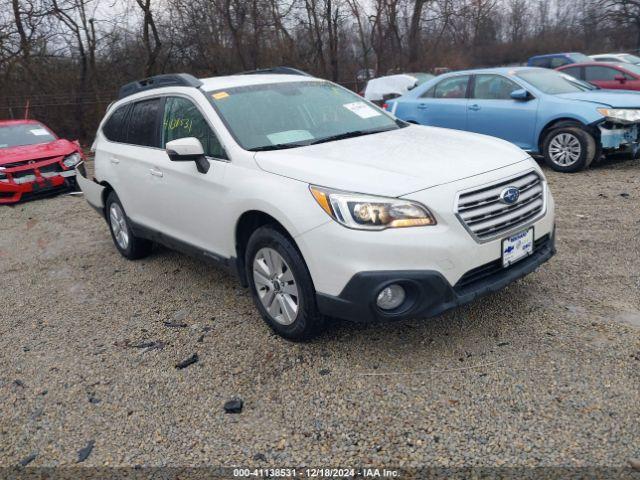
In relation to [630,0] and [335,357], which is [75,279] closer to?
[335,357]

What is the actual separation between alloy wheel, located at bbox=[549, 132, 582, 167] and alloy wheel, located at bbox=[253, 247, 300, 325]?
5.55m

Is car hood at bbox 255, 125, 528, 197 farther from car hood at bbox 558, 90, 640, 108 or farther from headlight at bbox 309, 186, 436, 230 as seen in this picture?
car hood at bbox 558, 90, 640, 108

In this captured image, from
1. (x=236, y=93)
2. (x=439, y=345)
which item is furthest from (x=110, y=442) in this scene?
(x=236, y=93)

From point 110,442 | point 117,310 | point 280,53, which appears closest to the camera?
point 110,442

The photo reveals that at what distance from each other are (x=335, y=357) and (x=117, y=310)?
2.00m

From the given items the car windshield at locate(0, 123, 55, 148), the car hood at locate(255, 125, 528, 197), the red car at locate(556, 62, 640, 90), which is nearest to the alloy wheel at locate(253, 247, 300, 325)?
the car hood at locate(255, 125, 528, 197)

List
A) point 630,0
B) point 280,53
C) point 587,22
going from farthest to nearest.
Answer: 1. point 587,22
2. point 630,0
3. point 280,53

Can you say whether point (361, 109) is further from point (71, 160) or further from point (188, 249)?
point (71, 160)

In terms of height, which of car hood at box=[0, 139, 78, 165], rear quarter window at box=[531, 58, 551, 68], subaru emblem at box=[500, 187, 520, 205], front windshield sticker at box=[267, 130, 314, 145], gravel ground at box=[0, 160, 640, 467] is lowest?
gravel ground at box=[0, 160, 640, 467]

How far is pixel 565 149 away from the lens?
737 centimetres

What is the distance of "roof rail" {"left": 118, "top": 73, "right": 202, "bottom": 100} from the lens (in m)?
4.27

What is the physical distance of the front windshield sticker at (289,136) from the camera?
3701 mm

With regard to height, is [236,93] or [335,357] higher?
[236,93]

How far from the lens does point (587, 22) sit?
4538 cm
